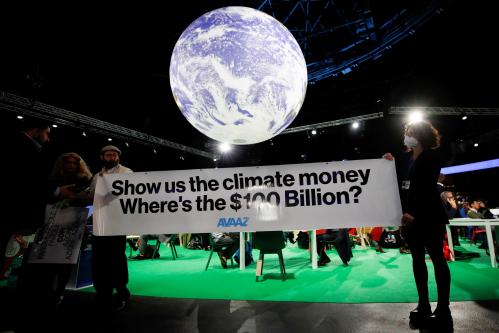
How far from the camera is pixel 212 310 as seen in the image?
2.69 meters

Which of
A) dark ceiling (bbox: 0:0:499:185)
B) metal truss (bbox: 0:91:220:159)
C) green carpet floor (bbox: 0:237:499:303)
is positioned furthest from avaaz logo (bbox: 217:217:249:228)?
metal truss (bbox: 0:91:220:159)

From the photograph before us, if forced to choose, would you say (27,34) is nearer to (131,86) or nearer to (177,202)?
(131,86)

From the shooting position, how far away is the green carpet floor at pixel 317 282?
122 inches

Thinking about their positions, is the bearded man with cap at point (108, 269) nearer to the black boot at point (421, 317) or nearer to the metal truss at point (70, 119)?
the black boot at point (421, 317)

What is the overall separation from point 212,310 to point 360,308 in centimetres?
152

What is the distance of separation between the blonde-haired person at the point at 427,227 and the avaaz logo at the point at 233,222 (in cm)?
147

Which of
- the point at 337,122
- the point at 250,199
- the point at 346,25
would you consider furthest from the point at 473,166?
the point at 250,199

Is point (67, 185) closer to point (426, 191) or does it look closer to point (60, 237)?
point (60, 237)

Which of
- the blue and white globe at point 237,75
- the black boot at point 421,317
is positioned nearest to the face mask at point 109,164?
the blue and white globe at point 237,75

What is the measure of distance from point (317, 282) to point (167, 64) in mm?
5646

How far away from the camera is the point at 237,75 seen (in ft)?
7.01

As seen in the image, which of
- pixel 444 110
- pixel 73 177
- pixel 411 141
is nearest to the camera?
pixel 411 141

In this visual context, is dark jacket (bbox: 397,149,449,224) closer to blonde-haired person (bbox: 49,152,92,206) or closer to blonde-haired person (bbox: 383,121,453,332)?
blonde-haired person (bbox: 383,121,453,332)

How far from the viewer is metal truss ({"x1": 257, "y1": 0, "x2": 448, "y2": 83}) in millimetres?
5719
